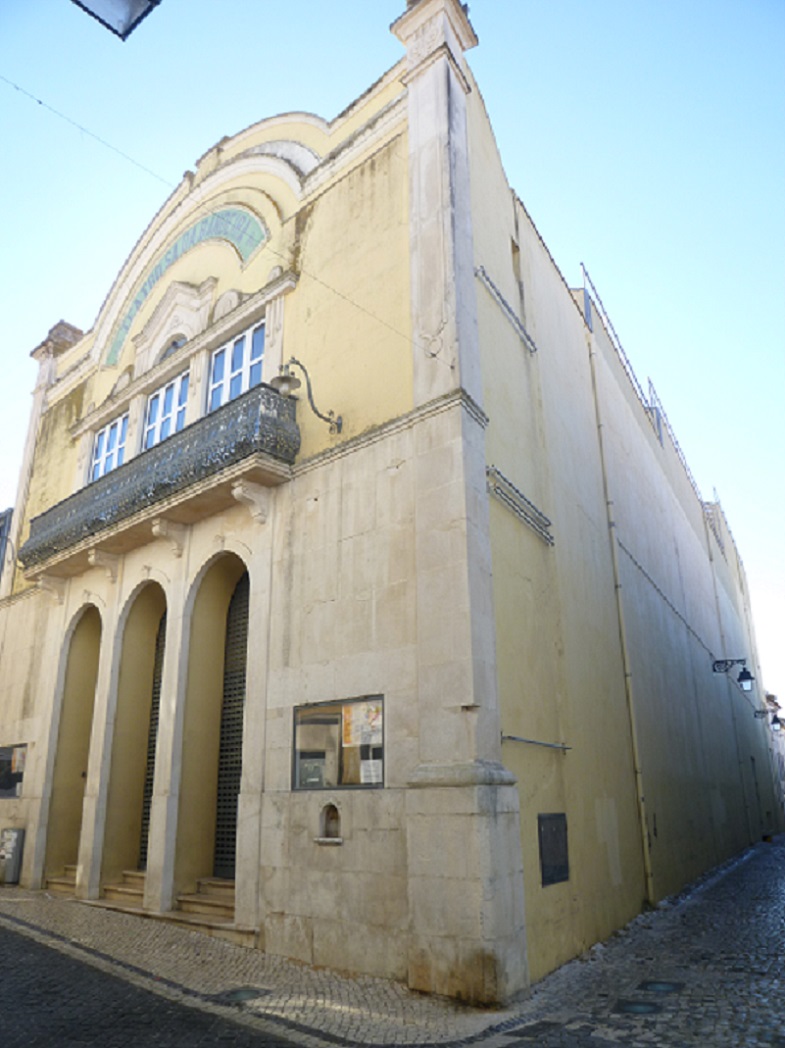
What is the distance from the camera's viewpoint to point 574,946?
920 centimetres

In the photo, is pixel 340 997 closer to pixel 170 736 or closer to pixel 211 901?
pixel 211 901

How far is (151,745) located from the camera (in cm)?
1388

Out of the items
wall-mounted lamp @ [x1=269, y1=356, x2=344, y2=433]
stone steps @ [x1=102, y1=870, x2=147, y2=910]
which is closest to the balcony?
wall-mounted lamp @ [x1=269, y1=356, x2=344, y2=433]

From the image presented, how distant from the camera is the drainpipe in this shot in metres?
12.9

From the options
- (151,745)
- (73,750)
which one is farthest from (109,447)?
(151,745)

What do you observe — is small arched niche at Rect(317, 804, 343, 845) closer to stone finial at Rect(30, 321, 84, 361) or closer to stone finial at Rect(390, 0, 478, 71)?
stone finial at Rect(390, 0, 478, 71)

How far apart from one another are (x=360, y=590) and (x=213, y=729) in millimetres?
4426

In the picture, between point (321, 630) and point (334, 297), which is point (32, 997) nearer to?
point (321, 630)

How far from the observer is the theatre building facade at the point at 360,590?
27.1 ft

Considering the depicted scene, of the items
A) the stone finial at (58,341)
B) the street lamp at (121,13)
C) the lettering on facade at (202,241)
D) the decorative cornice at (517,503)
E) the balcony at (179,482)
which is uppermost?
the stone finial at (58,341)

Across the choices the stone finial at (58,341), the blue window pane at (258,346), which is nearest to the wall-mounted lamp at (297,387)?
the blue window pane at (258,346)

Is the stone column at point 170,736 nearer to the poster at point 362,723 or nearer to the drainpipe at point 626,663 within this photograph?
the poster at point 362,723

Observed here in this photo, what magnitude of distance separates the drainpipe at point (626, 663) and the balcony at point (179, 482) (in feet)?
23.1

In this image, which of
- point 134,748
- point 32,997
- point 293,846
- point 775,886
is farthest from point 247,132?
point 775,886
